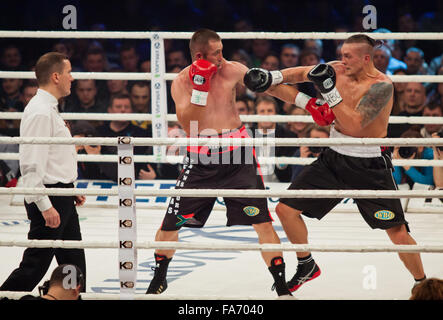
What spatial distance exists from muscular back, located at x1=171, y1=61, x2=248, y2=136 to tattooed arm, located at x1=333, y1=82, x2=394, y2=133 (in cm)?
52

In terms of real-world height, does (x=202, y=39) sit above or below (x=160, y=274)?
above

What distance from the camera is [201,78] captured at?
292 centimetres

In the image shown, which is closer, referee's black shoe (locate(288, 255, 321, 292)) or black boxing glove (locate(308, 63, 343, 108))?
black boxing glove (locate(308, 63, 343, 108))

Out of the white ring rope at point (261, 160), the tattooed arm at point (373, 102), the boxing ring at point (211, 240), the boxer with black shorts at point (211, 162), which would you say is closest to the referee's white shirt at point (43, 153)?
the boxing ring at point (211, 240)

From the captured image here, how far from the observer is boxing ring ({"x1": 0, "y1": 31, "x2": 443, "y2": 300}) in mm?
2492

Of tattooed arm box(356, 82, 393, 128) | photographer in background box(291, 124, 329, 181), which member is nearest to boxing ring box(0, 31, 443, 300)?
photographer in background box(291, 124, 329, 181)

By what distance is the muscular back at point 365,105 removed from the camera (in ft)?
10.0

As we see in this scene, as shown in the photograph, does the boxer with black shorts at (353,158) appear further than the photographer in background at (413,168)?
No

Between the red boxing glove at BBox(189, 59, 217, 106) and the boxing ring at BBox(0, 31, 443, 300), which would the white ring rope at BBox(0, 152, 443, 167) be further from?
the red boxing glove at BBox(189, 59, 217, 106)

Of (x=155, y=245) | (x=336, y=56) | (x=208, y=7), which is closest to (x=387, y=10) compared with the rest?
(x=336, y=56)

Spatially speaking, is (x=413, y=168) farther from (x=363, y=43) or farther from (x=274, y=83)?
(x=274, y=83)

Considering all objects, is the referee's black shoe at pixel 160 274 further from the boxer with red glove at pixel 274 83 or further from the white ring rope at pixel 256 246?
the boxer with red glove at pixel 274 83

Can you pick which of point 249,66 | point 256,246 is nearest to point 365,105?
point 256,246

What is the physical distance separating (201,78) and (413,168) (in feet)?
7.92
